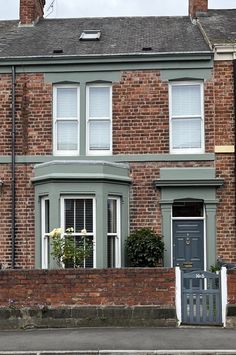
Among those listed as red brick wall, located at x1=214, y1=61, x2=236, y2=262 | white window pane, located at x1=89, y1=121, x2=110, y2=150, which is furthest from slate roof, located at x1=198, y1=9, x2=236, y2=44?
white window pane, located at x1=89, y1=121, x2=110, y2=150

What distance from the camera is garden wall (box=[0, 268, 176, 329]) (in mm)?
11883

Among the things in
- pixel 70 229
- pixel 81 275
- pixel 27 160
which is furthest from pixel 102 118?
pixel 81 275

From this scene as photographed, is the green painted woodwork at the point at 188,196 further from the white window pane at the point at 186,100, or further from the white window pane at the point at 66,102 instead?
the white window pane at the point at 66,102

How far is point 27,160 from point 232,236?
20.2ft

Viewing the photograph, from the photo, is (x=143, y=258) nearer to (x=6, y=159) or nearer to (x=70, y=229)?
(x=70, y=229)

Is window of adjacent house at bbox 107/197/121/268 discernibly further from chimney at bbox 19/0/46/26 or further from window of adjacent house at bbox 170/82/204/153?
chimney at bbox 19/0/46/26

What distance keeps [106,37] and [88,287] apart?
382 inches

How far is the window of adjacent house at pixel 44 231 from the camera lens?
1625 cm

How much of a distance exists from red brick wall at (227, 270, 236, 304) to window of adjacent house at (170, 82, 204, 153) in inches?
217

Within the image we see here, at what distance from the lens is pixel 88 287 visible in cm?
1205

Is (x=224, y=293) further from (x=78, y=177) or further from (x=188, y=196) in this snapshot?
(x=78, y=177)

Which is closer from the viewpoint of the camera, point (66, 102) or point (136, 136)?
point (136, 136)

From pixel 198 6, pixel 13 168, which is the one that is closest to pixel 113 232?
pixel 13 168

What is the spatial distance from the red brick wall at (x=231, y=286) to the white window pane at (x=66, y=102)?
7249mm
